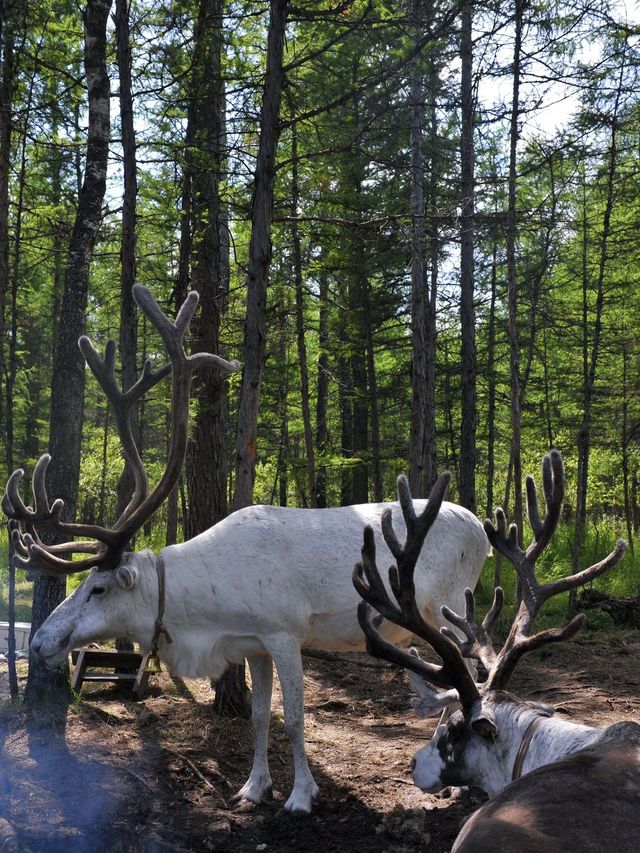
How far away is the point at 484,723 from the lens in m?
3.25

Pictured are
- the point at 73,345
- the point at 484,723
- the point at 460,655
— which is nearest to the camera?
the point at 484,723

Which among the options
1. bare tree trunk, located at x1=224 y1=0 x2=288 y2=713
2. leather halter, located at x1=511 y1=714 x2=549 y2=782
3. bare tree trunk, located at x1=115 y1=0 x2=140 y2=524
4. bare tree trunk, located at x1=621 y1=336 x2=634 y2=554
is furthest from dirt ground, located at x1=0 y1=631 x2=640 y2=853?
bare tree trunk, located at x1=621 y1=336 x2=634 y2=554

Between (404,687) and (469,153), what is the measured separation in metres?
9.57

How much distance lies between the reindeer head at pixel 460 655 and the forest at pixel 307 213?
2891mm

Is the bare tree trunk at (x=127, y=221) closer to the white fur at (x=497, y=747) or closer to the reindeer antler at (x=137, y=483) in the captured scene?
the reindeer antler at (x=137, y=483)

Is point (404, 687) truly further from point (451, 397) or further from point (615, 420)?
point (451, 397)

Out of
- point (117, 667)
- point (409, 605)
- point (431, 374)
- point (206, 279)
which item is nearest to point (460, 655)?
point (409, 605)

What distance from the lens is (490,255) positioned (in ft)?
66.8

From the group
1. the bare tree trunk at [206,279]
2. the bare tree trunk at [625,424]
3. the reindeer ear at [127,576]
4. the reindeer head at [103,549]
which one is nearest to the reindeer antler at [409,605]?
the reindeer ear at [127,576]

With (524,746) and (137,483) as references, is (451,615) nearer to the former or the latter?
(524,746)

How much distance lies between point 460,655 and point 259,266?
419 centimetres

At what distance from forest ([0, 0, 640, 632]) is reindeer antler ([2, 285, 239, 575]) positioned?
2.95 ft

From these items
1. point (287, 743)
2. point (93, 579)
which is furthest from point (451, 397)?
point (93, 579)

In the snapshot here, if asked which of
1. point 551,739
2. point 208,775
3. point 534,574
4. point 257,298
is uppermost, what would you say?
point 257,298
